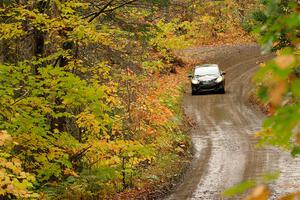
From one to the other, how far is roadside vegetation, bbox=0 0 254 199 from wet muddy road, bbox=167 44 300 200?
80 cm

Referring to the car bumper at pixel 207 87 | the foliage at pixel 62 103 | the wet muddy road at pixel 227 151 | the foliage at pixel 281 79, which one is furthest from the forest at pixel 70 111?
the car bumper at pixel 207 87

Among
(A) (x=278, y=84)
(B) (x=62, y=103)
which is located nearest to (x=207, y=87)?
(B) (x=62, y=103)

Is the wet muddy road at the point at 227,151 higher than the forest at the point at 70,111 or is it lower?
lower

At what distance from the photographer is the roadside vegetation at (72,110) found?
328 inches

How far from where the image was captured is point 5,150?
7746 mm

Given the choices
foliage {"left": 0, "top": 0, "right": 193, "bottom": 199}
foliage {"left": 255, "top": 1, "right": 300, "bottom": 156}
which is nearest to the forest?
foliage {"left": 0, "top": 0, "right": 193, "bottom": 199}

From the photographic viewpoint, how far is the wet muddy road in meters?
12.2

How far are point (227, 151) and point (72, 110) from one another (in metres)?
6.53

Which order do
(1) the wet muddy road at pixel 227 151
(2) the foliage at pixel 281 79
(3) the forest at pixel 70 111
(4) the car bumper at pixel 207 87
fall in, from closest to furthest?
(2) the foliage at pixel 281 79, (3) the forest at pixel 70 111, (1) the wet muddy road at pixel 227 151, (4) the car bumper at pixel 207 87

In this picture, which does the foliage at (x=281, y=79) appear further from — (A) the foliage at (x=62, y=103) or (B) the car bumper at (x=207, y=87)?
(B) the car bumper at (x=207, y=87)

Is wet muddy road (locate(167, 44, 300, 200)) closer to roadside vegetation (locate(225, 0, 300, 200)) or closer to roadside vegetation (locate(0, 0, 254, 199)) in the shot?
roadside vegetation (locate(0, 0, 254, 199))

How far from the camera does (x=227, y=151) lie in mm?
16188

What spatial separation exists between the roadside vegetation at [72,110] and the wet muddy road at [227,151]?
2.63 feet

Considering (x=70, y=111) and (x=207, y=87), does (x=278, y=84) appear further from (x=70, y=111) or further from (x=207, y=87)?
(x=207, y=87)
